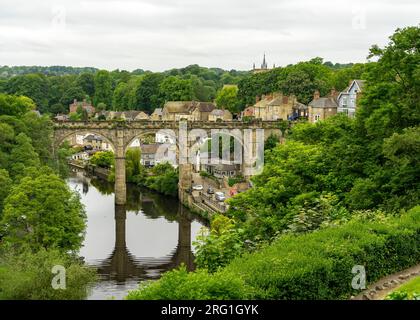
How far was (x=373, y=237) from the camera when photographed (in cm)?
1509

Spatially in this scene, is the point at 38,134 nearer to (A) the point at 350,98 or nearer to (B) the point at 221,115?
(A) the point at 350,98

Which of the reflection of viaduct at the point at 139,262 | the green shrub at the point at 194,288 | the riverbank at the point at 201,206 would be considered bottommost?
the reflection of viaduct at the point at 139,262

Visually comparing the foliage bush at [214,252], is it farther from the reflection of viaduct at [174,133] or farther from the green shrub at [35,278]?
the reflection of viaduct at [174,133]

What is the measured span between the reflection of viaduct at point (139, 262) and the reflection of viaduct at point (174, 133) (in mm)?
12089

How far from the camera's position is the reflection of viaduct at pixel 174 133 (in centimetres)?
5572

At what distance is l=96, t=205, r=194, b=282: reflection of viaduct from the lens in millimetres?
35344

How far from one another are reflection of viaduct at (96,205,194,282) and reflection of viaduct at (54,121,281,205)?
39.7ft

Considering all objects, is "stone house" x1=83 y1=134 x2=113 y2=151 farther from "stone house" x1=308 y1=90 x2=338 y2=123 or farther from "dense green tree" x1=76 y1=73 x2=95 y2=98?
"stone house" x1=308 y1=90 x2=338 y2=123

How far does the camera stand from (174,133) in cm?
5819

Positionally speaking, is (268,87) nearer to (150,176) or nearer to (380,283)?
(150,176)

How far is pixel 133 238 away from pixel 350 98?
87.8 feet

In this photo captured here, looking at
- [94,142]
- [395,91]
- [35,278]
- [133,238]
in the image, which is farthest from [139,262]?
[94,142]

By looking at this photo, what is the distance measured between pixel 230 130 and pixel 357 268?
4679 cm

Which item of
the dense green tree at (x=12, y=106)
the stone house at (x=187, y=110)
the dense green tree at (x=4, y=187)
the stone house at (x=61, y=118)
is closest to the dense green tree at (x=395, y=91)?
the dense green tree at (x=4, y=187)
